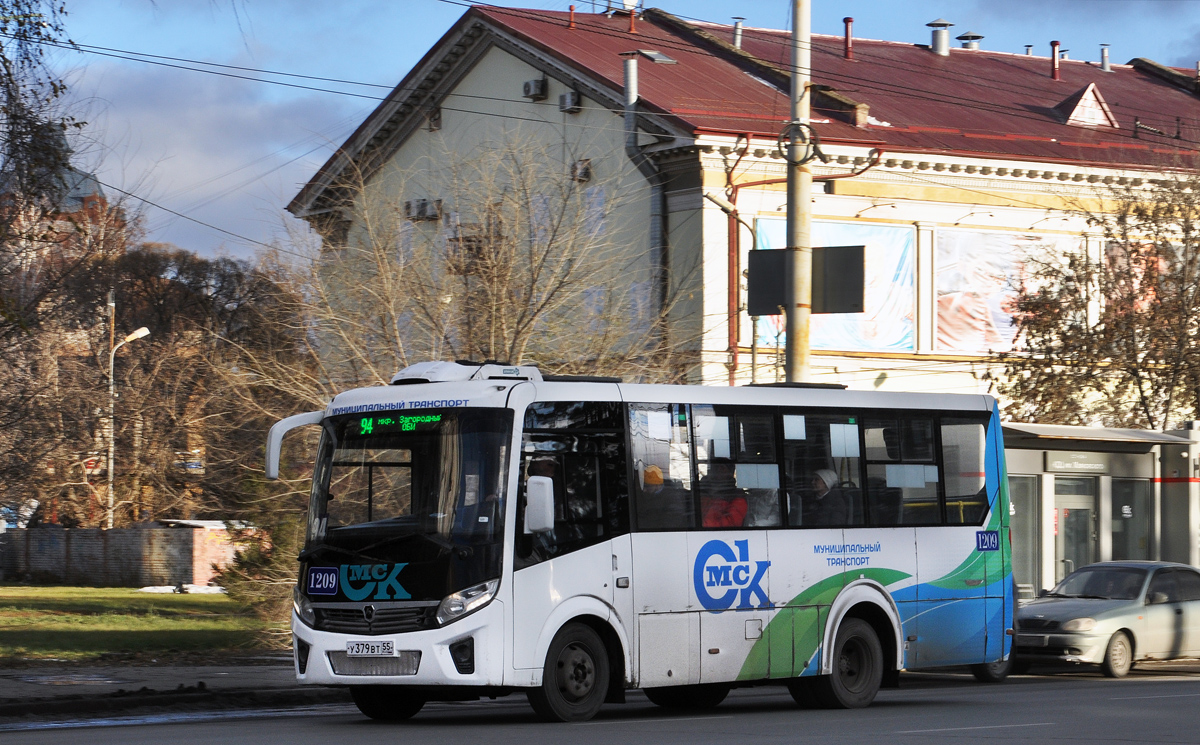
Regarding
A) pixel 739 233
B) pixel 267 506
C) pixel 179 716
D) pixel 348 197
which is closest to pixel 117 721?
pixel 179 716

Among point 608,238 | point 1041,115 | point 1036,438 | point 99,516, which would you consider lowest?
point 99,516

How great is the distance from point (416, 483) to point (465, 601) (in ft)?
3.80

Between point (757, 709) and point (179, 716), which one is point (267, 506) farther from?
point (757, 709)

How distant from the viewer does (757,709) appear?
14.9 metres

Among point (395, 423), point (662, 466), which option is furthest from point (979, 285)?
point (395, 423)

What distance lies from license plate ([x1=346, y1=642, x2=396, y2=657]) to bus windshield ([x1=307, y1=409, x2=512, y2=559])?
0.74 metres

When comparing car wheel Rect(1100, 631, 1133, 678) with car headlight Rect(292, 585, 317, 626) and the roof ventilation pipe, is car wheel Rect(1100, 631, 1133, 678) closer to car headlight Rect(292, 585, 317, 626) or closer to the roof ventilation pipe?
car headlight Rect(292, 585, 317, 626)

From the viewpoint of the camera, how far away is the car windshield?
20.8 metres

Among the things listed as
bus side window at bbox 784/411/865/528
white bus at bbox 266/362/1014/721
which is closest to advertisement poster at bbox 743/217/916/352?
white bus at bbox 266/362/1014/721

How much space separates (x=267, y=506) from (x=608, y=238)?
21.3 ft

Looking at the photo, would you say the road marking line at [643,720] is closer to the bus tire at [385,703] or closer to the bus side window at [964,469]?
the bus tire at [385,703]

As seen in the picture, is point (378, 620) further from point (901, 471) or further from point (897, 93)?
point (897, 93)

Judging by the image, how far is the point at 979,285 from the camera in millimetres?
35688

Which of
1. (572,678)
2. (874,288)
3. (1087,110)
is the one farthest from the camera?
(1087,110)
